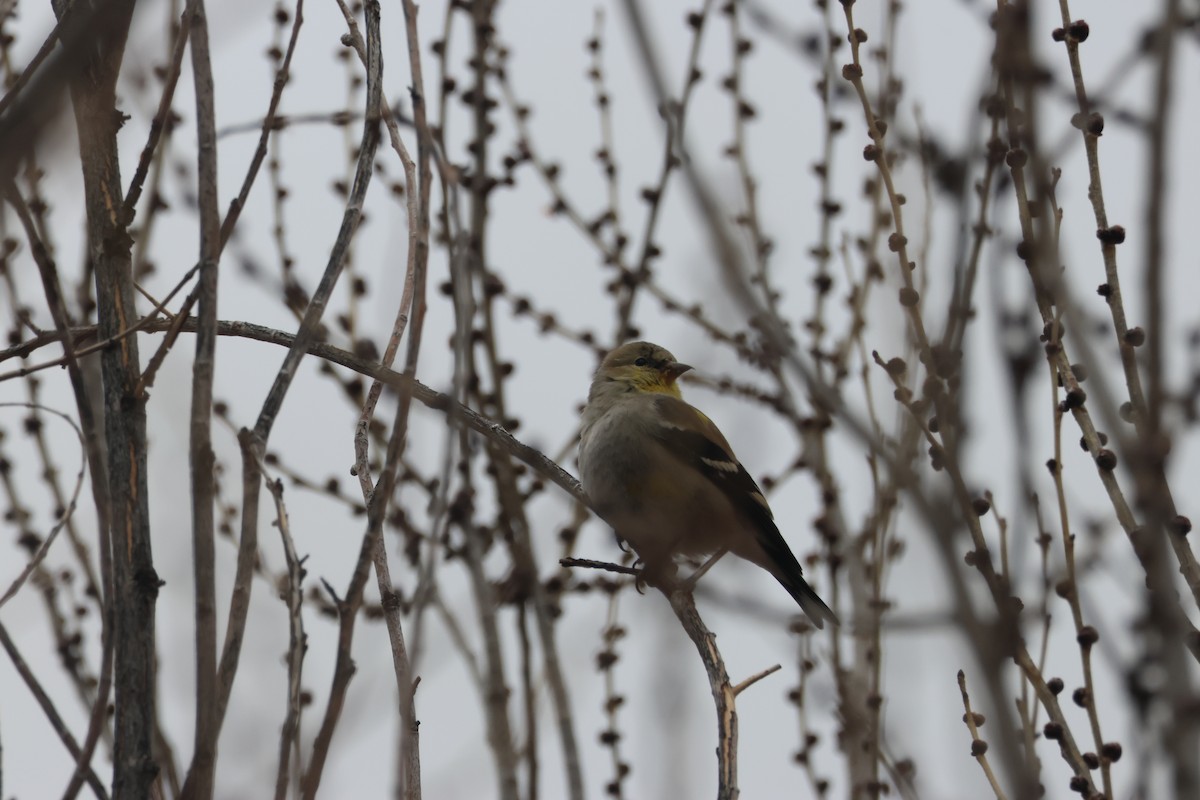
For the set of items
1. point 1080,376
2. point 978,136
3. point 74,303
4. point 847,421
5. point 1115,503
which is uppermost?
point 74,303

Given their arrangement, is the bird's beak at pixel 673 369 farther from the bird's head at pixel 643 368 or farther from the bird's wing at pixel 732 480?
the bird's wing at pixel 732 480

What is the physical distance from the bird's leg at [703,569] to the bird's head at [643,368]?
1.03 m

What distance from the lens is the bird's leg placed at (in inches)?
143

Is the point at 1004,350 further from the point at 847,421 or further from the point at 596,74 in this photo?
the point at 596,74

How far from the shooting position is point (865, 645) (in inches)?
206

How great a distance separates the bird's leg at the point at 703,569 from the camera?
11.9 ft

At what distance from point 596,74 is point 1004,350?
472 cm

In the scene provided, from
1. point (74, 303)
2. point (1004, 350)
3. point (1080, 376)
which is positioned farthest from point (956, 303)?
point (74, 303)

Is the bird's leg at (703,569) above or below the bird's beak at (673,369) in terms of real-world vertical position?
below

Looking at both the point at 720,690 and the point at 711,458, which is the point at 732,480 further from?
the point at 720,690

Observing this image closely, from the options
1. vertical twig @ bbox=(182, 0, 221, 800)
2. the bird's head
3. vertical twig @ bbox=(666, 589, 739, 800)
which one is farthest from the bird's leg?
vertical twig @ bbox=(182, 0, 221, 800)

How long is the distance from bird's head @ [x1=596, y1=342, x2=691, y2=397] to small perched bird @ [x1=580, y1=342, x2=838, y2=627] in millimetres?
438

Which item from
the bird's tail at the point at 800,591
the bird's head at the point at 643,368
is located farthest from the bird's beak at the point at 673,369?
the bird's tail at the point at 800,591

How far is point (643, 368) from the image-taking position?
6484mm
